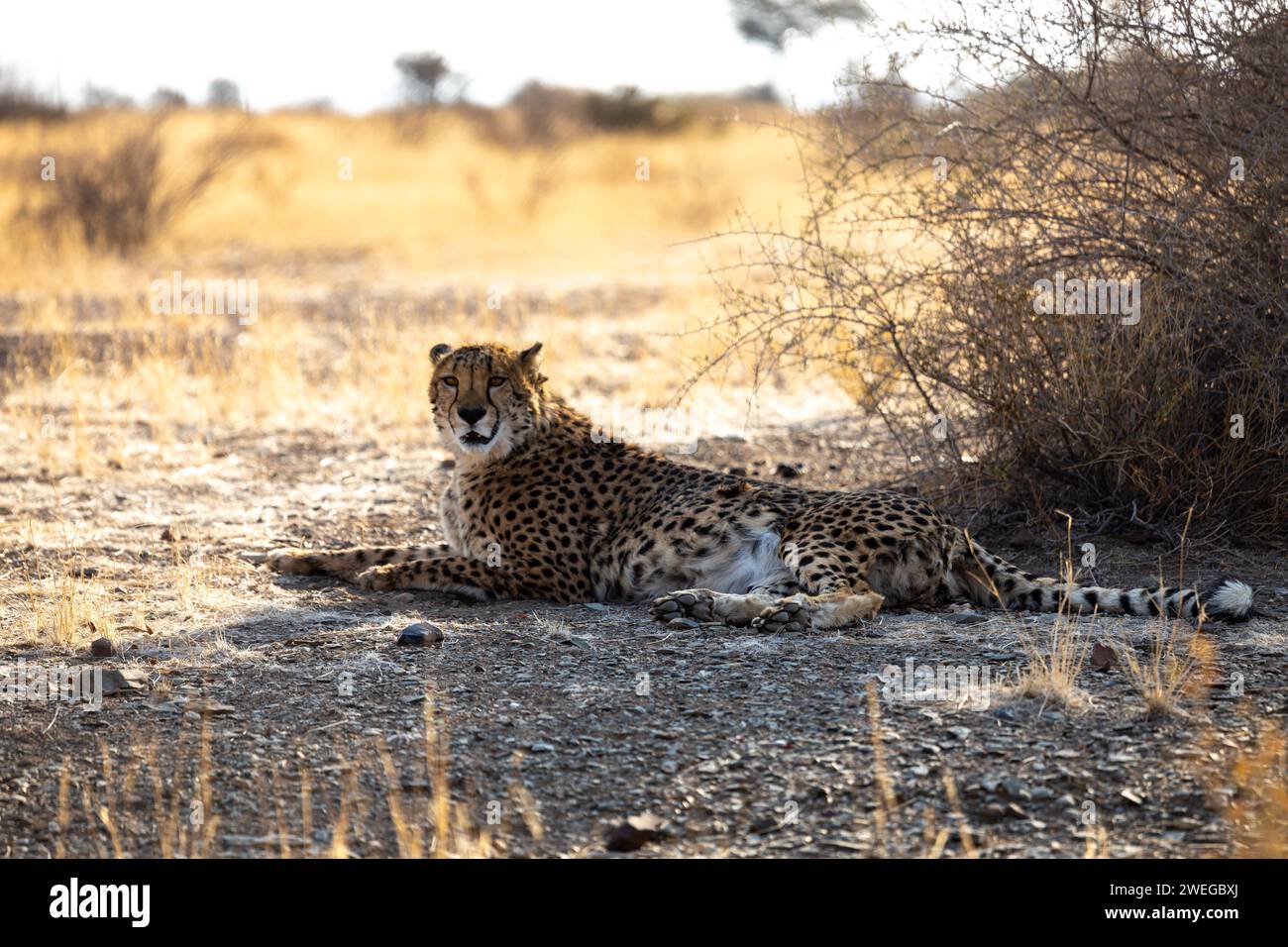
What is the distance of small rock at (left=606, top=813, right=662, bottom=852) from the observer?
333 centimetres

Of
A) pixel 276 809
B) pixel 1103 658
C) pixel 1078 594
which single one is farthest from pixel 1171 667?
pixel 276 809

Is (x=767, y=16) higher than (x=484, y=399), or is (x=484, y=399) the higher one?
(x=767, y=16)

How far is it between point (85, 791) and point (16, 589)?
2.16m

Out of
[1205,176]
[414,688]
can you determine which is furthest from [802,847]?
[1205,176]

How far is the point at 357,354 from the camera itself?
10695 mm

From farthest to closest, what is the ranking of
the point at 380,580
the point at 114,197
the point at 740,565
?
the point at 114,197 < the point at 380,580 < the point at 740,565

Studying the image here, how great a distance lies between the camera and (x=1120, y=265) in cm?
607

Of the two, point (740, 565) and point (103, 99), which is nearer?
point (740, 565)

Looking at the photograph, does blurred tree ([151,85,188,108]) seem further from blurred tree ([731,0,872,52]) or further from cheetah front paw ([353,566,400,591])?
blurred tree ([731,0,872,52])

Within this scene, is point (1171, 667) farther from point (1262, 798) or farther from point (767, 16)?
point (767, 16)

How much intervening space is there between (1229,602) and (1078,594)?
468mm

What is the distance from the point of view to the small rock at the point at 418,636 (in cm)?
471

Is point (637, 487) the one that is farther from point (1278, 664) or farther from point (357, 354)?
point (357, 354)
